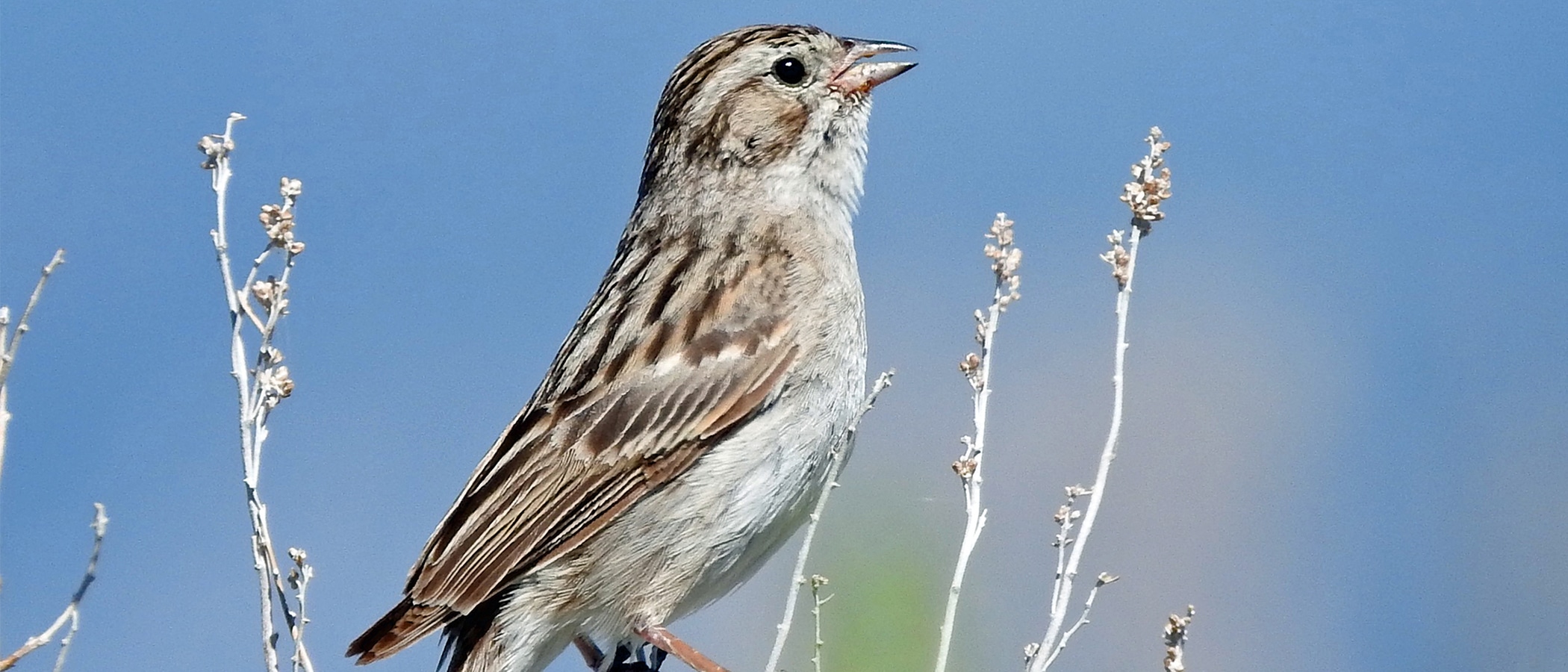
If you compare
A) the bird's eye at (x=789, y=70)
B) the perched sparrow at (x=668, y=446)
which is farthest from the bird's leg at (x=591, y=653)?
the bird's eye at (x=789, y=70)

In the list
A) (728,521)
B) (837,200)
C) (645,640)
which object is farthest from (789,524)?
(837,200)

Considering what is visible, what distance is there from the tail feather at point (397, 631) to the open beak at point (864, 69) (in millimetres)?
1893

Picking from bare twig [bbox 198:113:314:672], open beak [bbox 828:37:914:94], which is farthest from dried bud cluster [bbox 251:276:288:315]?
open beak [bbox 828:37:914:94]

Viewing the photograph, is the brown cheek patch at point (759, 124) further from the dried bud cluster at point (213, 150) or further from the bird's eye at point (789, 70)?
the dried bud cluster at point (213, 150)

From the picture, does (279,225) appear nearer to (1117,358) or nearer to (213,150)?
(213,150)

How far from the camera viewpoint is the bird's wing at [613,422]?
149 inches

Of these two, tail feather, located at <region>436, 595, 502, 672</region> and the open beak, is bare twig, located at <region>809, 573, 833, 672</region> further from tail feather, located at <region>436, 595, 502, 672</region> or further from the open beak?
the open beak

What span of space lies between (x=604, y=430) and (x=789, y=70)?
129cm

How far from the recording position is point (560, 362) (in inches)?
165

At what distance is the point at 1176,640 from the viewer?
313 cm

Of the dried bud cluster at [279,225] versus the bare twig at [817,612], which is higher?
the dried bud cluster at [279,225]

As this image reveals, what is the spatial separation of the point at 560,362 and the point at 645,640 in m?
0.83

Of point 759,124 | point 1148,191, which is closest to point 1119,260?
point 1148,191

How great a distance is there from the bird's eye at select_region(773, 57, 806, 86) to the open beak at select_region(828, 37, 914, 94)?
3.6 inches
